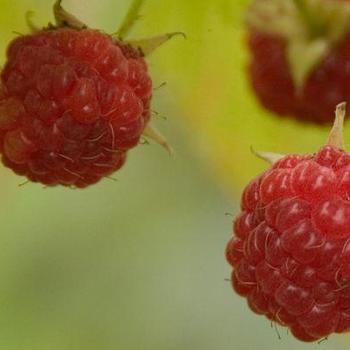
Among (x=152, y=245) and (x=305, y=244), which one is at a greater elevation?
(x=305, y=244)

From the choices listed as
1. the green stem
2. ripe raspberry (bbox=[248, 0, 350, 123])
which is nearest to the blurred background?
ripe raspberry (bbox=[248, 0, 350, 123])

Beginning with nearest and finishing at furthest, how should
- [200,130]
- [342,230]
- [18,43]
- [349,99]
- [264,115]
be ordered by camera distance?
1. [342,230]
2. [18,43]
3. [349,99]
4. [264,115]
5. [200,130]

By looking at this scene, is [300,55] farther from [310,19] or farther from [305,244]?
[305,244]

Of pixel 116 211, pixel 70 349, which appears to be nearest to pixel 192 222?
pixel 116 211

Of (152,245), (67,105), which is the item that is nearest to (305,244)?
(67,105)

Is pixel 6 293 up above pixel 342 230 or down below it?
below

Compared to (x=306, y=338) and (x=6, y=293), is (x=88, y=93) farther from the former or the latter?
(x=6, y=293)
